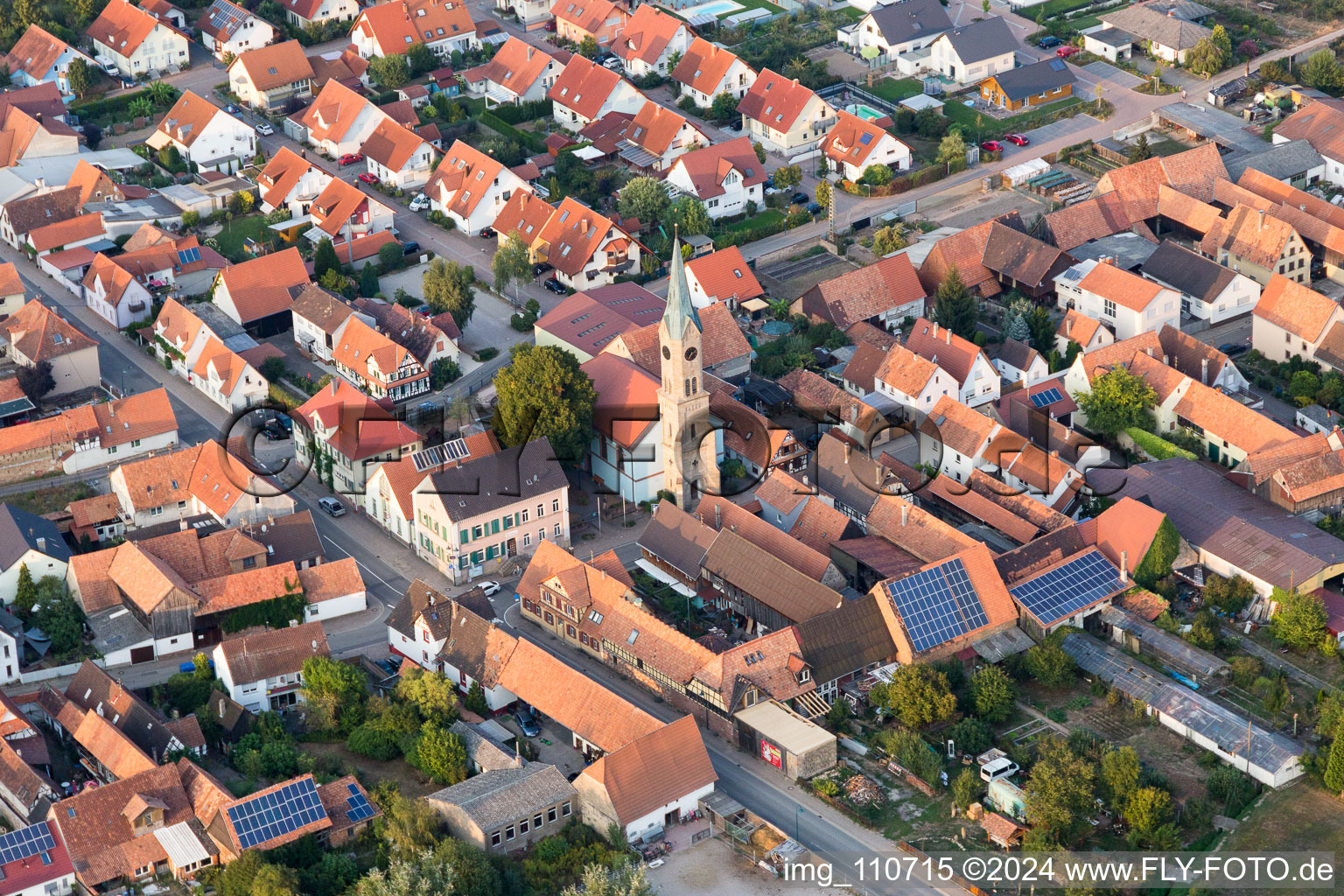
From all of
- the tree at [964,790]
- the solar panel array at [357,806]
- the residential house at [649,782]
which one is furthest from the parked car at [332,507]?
the tree at [964,790]

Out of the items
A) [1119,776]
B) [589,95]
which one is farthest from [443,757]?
[589,95]

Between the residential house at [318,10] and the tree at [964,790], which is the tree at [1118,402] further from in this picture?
the residential house at [318,10]

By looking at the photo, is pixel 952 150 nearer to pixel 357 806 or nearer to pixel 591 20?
pixel 591 20

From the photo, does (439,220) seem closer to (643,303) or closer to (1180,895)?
(643,303)

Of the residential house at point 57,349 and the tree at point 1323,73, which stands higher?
the tree at point 1323,73

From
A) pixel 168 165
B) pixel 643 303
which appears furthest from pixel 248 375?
pixel 168 165

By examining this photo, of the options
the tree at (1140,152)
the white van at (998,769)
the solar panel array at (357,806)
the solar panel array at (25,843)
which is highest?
the tree at (1140,152)
